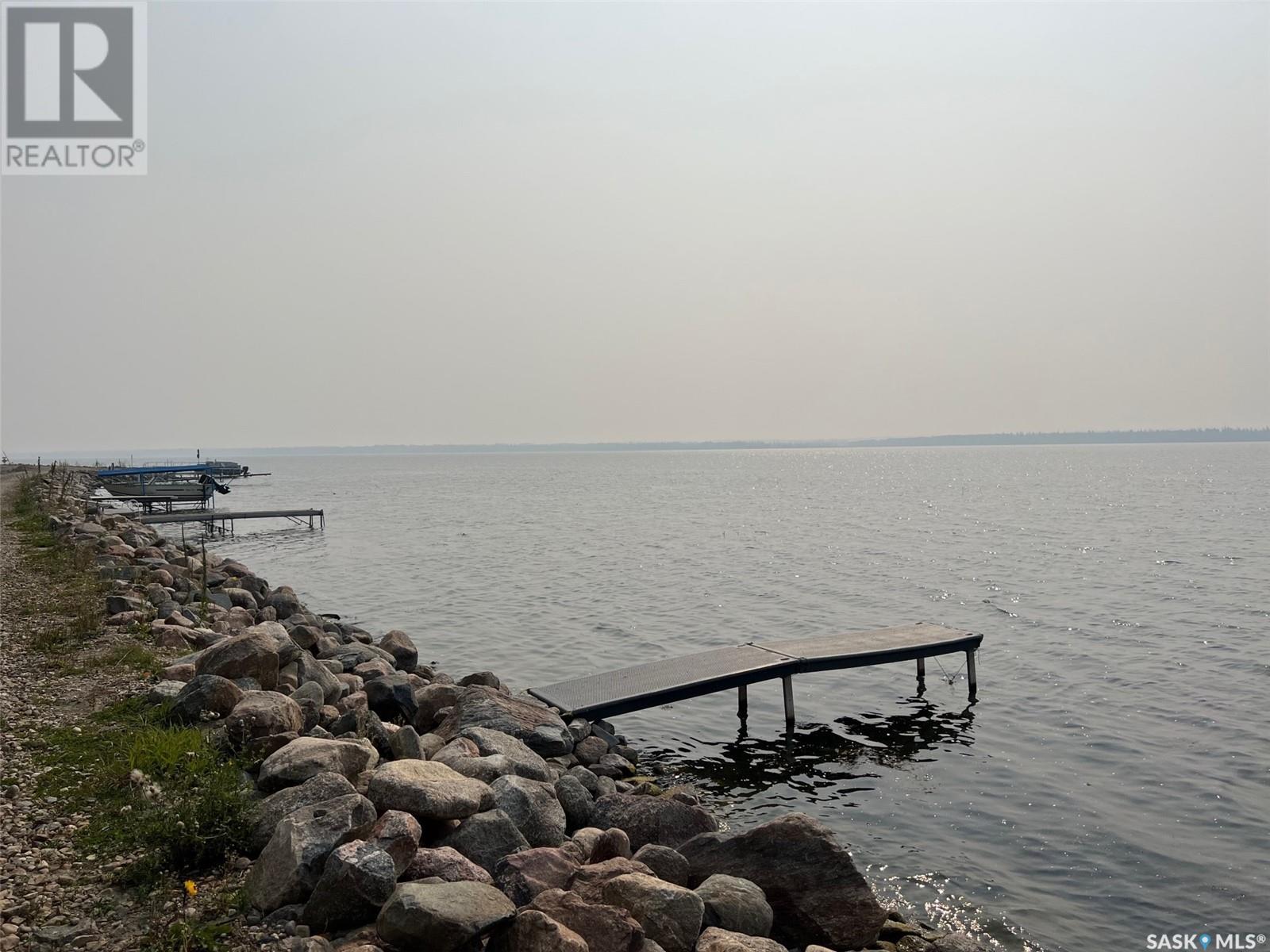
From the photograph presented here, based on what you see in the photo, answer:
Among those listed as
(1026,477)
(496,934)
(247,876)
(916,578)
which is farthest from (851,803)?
(1026,477)

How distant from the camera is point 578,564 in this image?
34.5m

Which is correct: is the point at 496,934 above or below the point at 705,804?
above

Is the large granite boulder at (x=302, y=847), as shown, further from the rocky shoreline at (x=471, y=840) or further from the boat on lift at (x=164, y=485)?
the boat on lift at (x=164, y=485)

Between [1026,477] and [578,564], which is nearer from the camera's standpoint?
[578,564]

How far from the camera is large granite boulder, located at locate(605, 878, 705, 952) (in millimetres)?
5746

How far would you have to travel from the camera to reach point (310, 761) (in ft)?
21.7

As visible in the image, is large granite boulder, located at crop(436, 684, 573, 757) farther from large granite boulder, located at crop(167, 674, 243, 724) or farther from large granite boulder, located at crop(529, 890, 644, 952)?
large granite boulder, located at crop(529, 890, 644, 952)

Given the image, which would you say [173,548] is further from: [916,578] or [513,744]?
[916,578]

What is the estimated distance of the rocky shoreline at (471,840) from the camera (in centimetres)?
509

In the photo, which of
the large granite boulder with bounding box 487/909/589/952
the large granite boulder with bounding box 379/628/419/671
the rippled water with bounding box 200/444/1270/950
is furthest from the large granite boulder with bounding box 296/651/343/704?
the large granite boulder with bounding box 487/909/589/952

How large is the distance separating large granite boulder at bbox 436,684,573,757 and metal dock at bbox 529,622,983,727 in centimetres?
132

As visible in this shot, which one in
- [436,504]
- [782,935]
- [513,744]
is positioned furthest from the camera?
[436,504]

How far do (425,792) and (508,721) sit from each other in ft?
13.2

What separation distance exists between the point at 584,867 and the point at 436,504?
7353 cm
